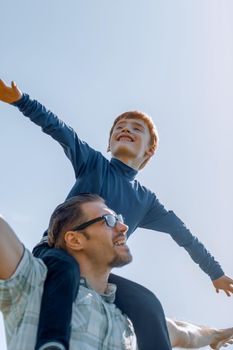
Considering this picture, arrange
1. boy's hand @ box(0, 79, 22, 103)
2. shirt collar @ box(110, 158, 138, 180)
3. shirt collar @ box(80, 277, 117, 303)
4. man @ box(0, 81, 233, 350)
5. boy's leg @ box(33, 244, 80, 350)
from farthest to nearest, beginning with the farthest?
shirt collar @ box(110, 158, 138, 180), boy's hand @ box(0, 79, 22, 103), shirt collar @ box(80, 277, 117, 303), man @ box(0, 81, 233, 350), boy's leg @ box(33, 244, 80, 350)

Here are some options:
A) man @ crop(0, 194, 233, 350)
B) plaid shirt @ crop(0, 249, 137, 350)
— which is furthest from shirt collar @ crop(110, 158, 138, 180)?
plaid shirt @ crop(0, 249, 137, 350)

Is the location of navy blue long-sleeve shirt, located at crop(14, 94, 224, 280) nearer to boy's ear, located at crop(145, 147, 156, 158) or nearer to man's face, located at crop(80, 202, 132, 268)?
boy's ear, located at crop(145, 147, 156, 158)

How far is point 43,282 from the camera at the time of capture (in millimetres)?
3100

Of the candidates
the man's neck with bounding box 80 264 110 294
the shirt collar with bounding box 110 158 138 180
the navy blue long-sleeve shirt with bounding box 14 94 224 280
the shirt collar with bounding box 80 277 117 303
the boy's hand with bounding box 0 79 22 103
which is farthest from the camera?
the shirt collar with bounding box 110 158 138 180

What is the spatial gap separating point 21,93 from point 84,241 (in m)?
1.34

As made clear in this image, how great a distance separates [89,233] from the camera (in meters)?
3.63

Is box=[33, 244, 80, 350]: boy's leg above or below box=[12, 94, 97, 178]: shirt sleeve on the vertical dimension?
below

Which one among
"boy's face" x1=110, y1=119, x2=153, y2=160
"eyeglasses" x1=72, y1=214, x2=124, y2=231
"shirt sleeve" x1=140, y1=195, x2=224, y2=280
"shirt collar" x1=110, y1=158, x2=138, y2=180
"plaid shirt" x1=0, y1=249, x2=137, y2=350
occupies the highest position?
"boy's face" x1=110, y1=119, x2=153, y2=160

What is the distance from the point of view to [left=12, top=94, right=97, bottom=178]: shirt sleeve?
4227mm

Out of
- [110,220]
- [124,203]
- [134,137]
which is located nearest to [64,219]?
[110,220]

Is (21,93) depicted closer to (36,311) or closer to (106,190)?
(106,190)

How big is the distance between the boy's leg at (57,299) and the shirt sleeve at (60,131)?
1.28 m

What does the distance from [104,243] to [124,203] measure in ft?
3.48

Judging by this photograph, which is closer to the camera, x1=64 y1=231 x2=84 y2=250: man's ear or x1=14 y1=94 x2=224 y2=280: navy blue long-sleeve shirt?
x1=64 y1=231 x2=84 y2=250: man's ear
